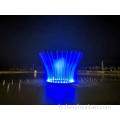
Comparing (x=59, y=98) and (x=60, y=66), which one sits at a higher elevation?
(x=60, y=66)

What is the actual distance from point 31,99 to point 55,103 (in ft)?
2.77

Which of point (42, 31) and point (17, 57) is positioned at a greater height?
point (42, 31)

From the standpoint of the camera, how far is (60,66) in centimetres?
877

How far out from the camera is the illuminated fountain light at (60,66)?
28.5 feet

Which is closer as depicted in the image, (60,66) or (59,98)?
(59,98)

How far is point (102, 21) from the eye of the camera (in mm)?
9031

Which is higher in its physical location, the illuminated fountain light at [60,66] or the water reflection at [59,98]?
the illuminated fountain light at [60,66]

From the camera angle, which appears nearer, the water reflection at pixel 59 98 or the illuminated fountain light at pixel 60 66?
the water reflection at pixel 59 98

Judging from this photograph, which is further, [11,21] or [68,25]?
[68,25]

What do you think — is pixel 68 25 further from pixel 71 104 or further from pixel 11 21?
pixel 71 104

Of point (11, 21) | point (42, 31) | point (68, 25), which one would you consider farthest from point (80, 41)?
point (11, 21)

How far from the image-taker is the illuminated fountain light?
8.69m

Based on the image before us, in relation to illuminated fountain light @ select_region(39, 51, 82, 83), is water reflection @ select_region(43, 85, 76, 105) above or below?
below
